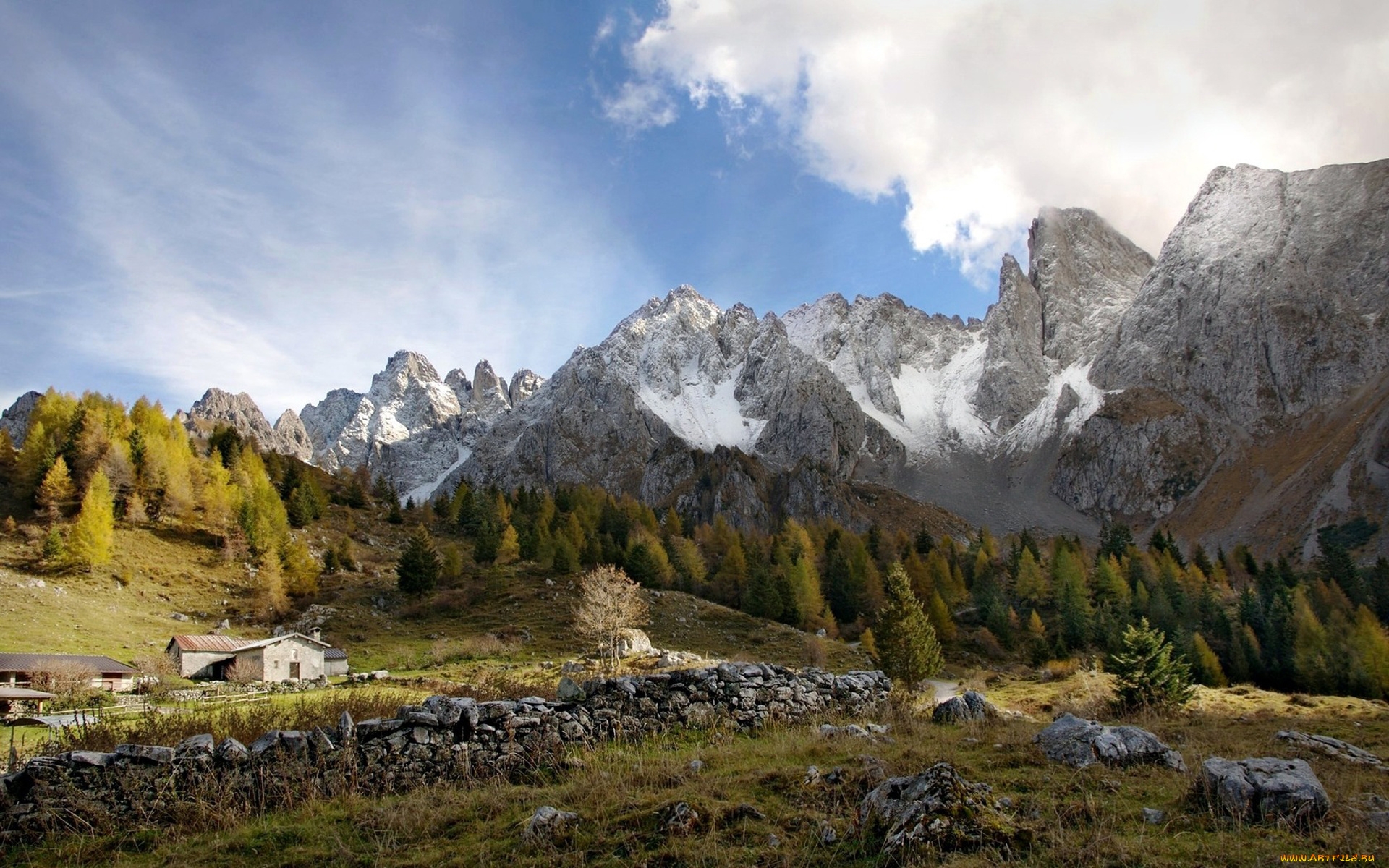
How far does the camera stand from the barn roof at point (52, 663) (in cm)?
3274

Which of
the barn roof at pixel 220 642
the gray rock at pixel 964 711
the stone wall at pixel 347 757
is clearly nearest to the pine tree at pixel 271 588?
the barn roof at pixel 220 642

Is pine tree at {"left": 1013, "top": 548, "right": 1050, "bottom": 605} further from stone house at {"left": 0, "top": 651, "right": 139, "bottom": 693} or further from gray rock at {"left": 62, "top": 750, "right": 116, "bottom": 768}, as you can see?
gray rock at {"left": 62, "top": 750, "right": 116, "bottom": 768}

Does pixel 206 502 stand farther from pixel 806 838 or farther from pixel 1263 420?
pixel 1263 420

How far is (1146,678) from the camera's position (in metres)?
27.2

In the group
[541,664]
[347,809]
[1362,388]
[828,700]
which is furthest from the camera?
[1362,388]

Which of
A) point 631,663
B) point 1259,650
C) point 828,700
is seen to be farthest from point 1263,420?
point 828,700

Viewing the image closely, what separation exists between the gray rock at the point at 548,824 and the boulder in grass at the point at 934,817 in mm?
3611

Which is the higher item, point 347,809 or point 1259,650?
point 347,809

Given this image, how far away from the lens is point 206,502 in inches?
2879

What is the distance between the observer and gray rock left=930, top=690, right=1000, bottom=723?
18.0 meters

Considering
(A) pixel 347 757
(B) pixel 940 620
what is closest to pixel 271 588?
(A) pixel 347 757

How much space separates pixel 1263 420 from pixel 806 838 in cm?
24715

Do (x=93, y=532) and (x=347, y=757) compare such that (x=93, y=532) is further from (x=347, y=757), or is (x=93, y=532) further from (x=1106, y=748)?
(x=1106, y=748)

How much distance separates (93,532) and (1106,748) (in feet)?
244
